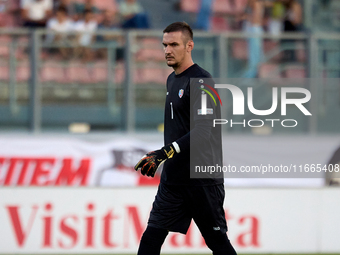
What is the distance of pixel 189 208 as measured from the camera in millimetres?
3807

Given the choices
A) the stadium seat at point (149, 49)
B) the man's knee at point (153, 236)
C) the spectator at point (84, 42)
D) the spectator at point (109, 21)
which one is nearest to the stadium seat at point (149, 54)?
the stadium seat at point (149, 49)

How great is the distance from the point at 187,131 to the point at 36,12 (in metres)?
4.26

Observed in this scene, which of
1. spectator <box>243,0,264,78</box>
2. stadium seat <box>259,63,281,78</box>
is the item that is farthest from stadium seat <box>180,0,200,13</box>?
stadium seat <box>259,63,281,78</box>

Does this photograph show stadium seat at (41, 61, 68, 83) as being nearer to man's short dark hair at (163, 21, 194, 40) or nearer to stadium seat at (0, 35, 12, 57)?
stadium seat at (0, 35, 12, 57)

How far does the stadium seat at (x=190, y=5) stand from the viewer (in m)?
7.77

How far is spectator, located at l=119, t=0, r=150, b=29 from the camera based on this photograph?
7.10 metres

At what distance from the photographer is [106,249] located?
248 inches

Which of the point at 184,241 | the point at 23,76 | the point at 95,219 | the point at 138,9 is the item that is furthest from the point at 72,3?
the point at 184,241

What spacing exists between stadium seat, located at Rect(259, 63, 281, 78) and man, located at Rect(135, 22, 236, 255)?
2.88m

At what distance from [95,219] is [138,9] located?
2.80 meters

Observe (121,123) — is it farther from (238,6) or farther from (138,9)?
(238,6)

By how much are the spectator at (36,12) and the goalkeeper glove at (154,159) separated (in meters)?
4.13

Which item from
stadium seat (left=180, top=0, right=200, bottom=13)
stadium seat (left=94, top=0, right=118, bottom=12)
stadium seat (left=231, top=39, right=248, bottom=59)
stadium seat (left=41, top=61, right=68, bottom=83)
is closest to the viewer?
stadium seat (left=41, top=61, right=68, bottom=83)

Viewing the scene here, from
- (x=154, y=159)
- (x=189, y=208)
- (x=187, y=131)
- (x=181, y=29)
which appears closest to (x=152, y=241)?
(x=189, y=208)
